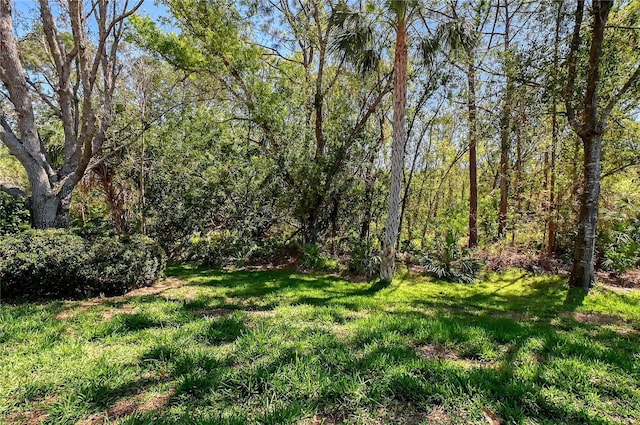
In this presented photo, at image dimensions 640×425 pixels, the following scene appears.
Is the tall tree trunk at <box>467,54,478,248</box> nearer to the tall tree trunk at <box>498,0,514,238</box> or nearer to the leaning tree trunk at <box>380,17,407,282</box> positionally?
the tall tree trunk at <box>498,0,514,238</box>

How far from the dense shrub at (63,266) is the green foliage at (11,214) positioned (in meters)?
0.88

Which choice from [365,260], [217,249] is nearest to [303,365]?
[365,260]

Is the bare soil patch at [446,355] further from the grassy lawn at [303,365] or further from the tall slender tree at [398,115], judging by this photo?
the tall slender tree at [398,115]

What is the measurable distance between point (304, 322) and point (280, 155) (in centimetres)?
585

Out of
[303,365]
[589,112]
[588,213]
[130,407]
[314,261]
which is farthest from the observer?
[314,261]

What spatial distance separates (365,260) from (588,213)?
15.0 ft

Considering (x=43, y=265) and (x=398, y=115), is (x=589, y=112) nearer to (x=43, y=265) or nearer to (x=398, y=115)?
(x=398, y=115)

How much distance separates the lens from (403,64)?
5.97 metres

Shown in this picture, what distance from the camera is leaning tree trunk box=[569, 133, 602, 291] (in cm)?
585

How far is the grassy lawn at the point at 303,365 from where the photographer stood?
194 cm

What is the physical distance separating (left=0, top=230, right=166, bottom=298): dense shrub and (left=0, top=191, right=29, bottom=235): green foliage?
88 centimetres

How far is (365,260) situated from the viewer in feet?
24.9

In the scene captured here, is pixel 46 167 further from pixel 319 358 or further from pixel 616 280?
pixel 616 280

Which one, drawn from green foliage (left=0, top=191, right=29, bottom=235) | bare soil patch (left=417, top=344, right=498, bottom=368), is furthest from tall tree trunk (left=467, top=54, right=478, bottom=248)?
green foliage (left=0, top=191, right=29, bottom=235)
